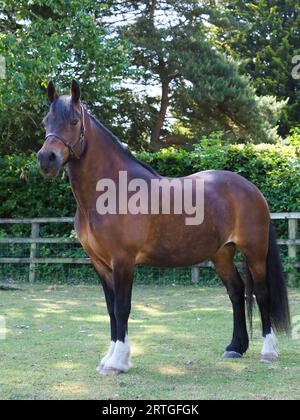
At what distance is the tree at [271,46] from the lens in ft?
81.2

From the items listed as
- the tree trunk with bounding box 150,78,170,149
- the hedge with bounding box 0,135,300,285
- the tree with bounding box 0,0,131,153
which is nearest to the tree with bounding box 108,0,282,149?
the tree trunk with bounding box 150,78,170,149

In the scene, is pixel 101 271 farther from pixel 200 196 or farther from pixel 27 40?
pixel 27 40

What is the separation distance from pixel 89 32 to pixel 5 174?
344 cm

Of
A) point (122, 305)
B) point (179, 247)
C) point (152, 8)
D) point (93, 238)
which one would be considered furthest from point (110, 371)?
point (152, 8)

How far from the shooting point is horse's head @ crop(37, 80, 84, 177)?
4.42 metres

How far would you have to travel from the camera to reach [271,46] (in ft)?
86.1

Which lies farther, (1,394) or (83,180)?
(83,180)

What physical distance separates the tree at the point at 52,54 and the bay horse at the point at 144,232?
5500 millimetres

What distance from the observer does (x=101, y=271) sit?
4.91 m

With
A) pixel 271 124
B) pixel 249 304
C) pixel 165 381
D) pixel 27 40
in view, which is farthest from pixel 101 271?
pixel 271 124

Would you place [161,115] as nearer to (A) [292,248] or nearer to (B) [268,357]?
(A) [292,248]

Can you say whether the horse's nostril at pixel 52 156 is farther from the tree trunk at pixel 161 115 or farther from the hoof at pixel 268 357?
the tree trunk at pixel 161 115

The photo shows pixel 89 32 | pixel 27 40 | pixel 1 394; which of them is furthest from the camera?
pixel 89 32

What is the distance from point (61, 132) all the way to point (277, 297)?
242cm
